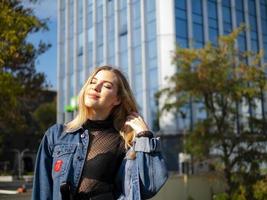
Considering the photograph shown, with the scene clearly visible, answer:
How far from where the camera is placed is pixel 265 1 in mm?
45562

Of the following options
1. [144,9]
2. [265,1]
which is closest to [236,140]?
[144,9]

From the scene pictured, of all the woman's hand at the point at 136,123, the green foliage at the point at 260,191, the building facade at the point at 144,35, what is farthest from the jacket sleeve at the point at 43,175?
the building facade at the point at 144,35

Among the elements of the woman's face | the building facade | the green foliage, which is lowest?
the green foliage

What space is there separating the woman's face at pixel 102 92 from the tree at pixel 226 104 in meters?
14.5

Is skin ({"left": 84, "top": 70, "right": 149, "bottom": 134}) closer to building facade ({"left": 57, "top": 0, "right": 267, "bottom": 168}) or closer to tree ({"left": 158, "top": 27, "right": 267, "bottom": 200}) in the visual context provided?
tree ({"left": 158, "top": 27, "right": 267, "bottom": 200})

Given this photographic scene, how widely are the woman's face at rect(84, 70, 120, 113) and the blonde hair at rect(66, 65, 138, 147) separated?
0.10 feet

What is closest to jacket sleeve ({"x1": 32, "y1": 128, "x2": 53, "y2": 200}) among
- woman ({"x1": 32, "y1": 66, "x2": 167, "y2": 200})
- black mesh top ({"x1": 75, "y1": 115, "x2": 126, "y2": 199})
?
woman ({"x1": 32, "y1": 66, "x2": 167, "y2": 200})

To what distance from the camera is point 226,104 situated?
58.3 ft

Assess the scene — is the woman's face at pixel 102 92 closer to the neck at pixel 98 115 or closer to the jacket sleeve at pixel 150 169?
the neck at pixel 98 115

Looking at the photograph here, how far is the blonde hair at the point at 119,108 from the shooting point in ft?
9.53

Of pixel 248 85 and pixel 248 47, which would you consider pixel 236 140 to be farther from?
pixel 248 47

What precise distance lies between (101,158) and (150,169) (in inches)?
12.0

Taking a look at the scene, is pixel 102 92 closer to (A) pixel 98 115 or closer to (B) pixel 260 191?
(A) pixel 98 115

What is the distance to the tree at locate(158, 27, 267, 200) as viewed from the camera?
1727 centimetres
